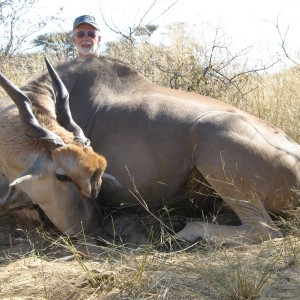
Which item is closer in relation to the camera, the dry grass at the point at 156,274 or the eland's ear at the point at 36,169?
the dry grass at the point at 156,274

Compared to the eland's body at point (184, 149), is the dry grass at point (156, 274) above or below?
below

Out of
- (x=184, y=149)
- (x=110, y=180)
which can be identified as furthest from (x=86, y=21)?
(x=110, y=180)

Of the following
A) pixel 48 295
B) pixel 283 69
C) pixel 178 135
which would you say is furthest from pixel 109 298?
pixel 283 69

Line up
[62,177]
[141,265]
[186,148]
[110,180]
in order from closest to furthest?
[141,265] → [62,177] → [110,180] → [186,148]

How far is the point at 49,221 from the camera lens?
508 centimetres

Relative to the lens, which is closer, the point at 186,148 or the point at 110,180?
the point at 110,180

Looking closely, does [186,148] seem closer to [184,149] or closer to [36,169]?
[184,149]

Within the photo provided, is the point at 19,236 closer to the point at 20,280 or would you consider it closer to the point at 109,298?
the point at 20,280

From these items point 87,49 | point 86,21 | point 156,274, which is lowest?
point 156,274

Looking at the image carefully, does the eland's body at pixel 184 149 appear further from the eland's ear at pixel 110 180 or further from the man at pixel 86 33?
the man at pixel 86 33

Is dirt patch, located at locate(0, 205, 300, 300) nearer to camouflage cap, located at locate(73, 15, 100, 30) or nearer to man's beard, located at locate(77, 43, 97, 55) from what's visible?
man's beard, located at locate(77, 43, 97, 55)

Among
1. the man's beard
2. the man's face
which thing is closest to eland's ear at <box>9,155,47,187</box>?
the man's beard

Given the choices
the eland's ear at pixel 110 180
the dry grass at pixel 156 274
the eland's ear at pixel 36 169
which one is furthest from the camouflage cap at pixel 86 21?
the dry grass at pixel 156 274

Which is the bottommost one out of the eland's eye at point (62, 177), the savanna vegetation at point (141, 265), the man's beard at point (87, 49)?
the savanna vegetation at point (141, 265)
